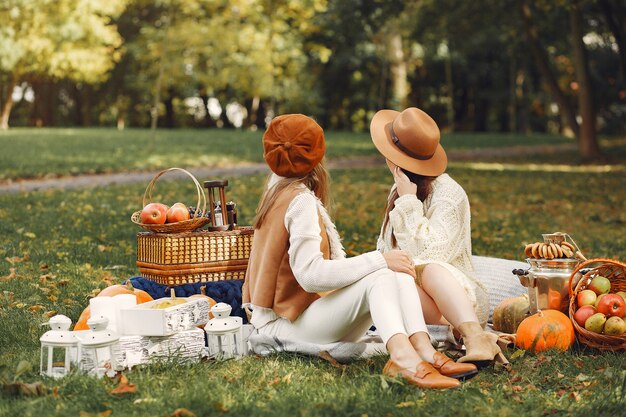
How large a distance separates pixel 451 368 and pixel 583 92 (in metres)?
16.8

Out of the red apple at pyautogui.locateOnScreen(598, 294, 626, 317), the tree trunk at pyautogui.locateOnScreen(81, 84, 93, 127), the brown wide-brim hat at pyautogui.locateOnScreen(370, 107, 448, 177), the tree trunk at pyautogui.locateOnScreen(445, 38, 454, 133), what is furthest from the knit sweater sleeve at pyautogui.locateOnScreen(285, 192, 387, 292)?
the tree trunk at pyautogui.locateOnScreen(81, 84, 93, 127)

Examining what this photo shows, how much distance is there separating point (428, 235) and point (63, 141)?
19147mm

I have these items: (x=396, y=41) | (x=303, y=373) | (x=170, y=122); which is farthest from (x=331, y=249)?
(x=170, y=122)

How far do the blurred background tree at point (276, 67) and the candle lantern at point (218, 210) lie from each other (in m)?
17.7

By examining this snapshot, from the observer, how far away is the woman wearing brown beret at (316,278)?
4191mm

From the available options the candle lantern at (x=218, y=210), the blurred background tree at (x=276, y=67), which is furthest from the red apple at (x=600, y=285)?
the blurred background tree at (x=276, y=67)

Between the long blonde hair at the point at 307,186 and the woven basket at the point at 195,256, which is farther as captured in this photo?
the woven basket at the point at 195,256

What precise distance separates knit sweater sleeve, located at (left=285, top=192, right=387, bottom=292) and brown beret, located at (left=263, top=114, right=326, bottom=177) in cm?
22

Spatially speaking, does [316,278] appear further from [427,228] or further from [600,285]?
[600,285]

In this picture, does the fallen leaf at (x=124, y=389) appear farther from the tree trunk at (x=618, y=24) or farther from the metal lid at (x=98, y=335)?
the tree trunk at (x=618, y=24)

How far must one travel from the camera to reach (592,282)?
5.22 m

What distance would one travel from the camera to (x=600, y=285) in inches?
204

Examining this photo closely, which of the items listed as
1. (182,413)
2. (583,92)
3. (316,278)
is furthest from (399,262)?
(583,92)

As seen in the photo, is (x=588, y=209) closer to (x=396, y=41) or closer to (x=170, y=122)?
(x=396, y=41)
